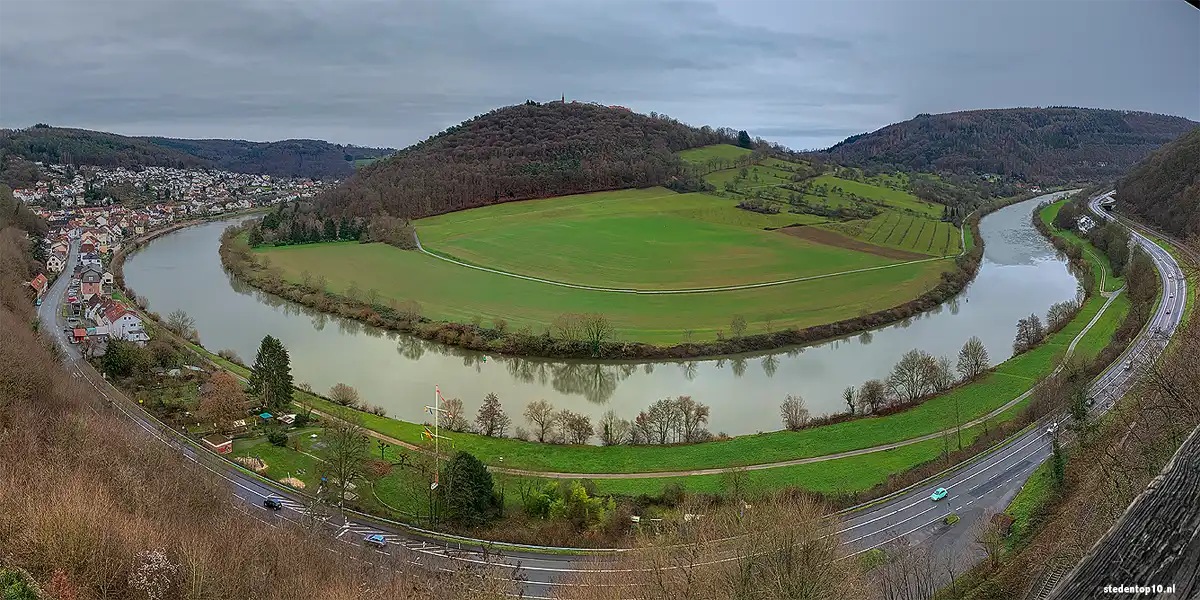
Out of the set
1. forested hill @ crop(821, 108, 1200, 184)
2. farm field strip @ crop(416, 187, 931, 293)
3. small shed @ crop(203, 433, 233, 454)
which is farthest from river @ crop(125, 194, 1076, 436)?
forested hill @ crop(821, 108, 1200, 184)

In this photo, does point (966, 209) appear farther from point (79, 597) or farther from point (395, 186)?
point (79, 597)

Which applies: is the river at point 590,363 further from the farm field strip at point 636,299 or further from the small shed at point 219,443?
the small shed at point 219,443

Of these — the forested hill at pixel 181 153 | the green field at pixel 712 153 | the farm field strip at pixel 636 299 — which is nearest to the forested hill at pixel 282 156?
the forested hill at pixel 181 153

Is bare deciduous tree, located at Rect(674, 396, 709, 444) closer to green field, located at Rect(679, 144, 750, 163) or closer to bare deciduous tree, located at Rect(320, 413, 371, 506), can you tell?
bare deciduous tree, located at Rect(320, 413, 371, 506)

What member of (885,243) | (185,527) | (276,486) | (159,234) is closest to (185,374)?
(276,486)

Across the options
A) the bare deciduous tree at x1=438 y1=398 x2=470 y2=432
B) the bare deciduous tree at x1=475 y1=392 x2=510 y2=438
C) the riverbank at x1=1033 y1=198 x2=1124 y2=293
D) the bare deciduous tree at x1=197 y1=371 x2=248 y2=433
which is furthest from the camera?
the riverbank at x1=1033 y1=198 x2=1124 y2=293
